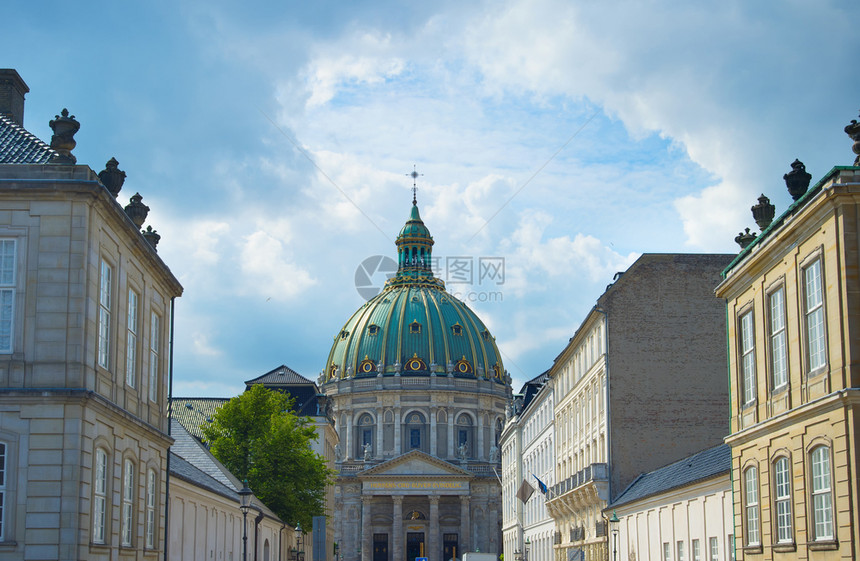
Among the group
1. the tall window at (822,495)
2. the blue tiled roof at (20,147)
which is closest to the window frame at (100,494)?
the blue tiled roof at (20,147)

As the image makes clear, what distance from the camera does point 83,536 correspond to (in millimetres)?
19375

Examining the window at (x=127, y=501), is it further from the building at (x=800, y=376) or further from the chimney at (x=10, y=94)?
the building at (x=800, y=376)

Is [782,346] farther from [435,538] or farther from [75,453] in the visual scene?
[435,538]

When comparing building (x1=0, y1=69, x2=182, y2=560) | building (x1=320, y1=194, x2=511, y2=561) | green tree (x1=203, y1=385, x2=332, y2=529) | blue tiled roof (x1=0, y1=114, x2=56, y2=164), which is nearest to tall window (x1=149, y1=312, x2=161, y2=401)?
building (x1=0, y1=69, x2=182, y2=560)

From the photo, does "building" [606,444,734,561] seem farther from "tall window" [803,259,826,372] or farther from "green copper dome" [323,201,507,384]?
"green copper dome" [323,201,507,384]

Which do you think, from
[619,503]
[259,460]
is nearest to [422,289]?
[259,460]

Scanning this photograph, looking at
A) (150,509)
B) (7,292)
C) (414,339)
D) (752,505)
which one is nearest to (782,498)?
(752,505)

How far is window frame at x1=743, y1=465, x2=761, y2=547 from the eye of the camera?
2308cm

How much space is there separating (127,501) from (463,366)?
119 metres

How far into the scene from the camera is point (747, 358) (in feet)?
79.7

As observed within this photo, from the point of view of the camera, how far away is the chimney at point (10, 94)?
2361 centimetres

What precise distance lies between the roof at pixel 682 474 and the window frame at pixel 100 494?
1448 centimetres

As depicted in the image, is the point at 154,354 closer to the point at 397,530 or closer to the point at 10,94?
the point at 10,94

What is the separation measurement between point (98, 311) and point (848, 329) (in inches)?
517
